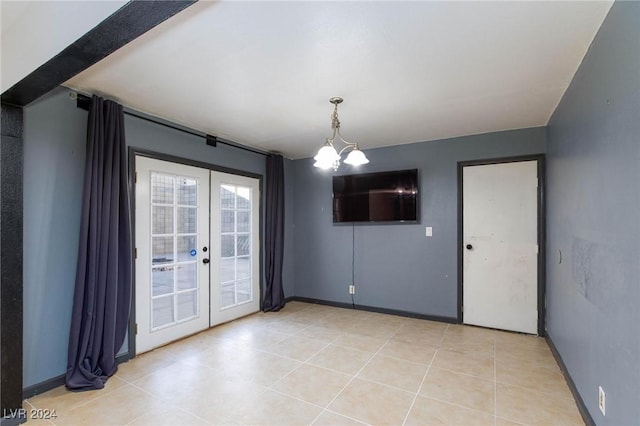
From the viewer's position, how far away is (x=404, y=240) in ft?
14.4

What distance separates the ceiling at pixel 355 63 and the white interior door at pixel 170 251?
66 centimetres

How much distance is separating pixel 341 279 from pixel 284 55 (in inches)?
139

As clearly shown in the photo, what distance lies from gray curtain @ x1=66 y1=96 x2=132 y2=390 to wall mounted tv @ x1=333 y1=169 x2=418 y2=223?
287 centimetres

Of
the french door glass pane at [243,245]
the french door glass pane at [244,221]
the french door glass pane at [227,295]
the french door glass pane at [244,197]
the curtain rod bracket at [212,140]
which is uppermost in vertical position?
the curtain rod bracket at [212,140]

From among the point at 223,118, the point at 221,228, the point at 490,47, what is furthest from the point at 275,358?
the point at 490,47

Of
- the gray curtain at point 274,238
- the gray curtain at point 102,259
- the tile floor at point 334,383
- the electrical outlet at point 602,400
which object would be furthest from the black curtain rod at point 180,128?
the electrical outlet at point 602,400

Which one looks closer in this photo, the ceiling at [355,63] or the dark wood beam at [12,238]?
the ceiling at [355,63]

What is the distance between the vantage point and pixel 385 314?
4.48m

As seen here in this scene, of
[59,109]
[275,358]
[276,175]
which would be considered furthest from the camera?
[276,175]

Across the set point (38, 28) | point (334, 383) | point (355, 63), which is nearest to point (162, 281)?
point (334, 383)

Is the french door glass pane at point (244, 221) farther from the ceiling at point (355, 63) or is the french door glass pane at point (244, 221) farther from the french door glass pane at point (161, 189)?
the ceiling at point (355, 63)

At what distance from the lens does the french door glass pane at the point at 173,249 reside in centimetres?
331

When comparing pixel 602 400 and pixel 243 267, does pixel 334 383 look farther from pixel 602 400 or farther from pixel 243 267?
pixel 243 267

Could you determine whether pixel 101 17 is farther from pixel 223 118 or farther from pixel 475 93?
pixel 475 93
